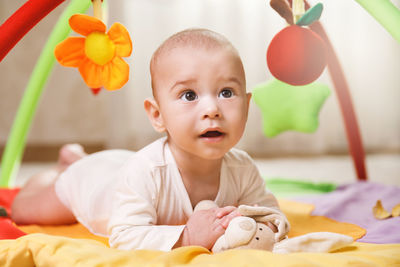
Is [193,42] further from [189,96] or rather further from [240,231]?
[240,231]

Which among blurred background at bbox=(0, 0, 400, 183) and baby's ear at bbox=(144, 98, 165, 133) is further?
blurred background at bbox=(0, 0, 400, 183)

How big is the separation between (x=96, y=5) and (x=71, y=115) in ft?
5.54

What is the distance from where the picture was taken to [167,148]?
755 millimetres

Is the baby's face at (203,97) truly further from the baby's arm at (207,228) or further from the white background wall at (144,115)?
the white background wall at (144,115)

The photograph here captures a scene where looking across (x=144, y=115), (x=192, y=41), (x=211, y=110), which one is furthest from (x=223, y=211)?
(x=144, y=115)

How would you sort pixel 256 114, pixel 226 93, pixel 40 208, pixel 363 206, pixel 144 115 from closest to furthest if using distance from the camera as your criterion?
pixel 226 93, pixel 40 208, pixel 363 206, pixel 256 114, pixel 144 115

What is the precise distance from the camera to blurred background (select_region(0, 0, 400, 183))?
1.92 metres

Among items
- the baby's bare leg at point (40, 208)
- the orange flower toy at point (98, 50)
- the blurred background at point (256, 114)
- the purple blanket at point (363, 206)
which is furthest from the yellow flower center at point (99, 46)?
the blurred background at point (256, 114)

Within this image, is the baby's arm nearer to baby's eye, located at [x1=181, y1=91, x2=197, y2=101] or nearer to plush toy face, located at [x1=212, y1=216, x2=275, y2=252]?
plush toy face, located at [x1=212, y1=216, x2=275, y2=252]

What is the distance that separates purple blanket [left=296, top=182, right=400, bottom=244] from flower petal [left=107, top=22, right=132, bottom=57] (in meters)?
0.48

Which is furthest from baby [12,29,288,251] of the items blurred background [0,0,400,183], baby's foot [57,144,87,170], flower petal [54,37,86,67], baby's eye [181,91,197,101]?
blurred background [0,0,400,183]

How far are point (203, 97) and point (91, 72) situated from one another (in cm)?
19

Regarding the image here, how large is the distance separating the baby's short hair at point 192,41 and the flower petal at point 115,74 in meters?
0.04

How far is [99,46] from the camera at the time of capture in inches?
27.5
